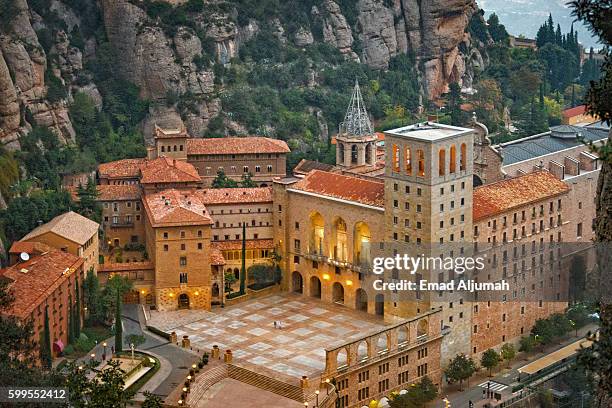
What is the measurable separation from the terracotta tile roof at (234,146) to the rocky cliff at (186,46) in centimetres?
1197

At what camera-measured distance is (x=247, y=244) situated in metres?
96.6

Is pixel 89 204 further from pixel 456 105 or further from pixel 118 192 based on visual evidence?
pixel 456 105

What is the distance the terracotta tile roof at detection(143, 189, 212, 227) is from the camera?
89625 millimetres

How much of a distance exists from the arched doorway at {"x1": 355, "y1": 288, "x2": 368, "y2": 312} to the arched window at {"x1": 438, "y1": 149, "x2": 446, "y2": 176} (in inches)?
433

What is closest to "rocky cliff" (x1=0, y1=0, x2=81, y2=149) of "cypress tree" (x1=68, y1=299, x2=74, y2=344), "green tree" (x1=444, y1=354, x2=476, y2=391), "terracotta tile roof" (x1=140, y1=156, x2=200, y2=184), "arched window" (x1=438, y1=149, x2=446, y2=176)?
"terracotta tile roof" (x1=140, y1=156, x2=200, y2=184)

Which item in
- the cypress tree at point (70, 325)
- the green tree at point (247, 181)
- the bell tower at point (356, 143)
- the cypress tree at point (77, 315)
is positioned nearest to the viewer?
the cypress tree at point (70, 325)

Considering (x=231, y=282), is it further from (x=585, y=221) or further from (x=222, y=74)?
(x=222, y=74)

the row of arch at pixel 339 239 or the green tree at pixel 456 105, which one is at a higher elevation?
the green tree at pixel 456 105

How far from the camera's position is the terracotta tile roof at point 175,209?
294 feet

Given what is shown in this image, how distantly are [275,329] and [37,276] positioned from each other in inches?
614

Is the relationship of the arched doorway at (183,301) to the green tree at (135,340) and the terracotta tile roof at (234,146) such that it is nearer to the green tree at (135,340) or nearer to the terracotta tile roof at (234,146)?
the green tree at (135,340)

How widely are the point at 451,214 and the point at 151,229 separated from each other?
2025cm

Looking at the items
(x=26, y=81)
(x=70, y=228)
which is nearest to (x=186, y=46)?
(x=26, y=81)

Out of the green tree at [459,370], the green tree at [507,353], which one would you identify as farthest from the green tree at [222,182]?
the green tree at [459,370]
